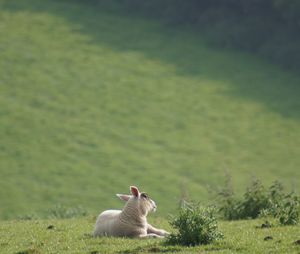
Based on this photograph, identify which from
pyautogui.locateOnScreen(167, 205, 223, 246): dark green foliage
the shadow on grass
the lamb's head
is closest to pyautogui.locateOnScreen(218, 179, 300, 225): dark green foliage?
the lamb's head

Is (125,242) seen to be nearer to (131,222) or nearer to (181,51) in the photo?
(131,222)

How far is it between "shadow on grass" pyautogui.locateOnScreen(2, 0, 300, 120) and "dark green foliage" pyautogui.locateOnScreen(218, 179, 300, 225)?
36.5 m

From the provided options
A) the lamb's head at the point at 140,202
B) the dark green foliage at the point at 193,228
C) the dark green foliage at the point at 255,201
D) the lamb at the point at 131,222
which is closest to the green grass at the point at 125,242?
the dark green foliage at the point at 193,228

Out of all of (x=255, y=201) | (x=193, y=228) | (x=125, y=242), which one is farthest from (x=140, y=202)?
(x=255, y=201)

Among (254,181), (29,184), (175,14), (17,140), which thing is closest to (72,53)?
(175,14)

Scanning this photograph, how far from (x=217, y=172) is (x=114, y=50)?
20.3 meters

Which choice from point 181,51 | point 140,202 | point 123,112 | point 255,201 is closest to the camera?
point 140,202

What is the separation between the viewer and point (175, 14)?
7506cm

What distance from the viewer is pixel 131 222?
1728 cm

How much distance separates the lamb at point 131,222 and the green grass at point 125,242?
14.9 inches

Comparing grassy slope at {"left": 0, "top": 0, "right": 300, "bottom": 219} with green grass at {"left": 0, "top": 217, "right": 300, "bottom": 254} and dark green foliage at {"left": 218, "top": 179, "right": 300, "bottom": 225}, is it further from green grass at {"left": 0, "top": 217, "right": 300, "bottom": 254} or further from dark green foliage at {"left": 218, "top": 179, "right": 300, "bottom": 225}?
green grass at {"left": 0, "top": 217, "right": 300, "bottom": 254}

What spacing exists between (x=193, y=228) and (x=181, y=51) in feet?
184

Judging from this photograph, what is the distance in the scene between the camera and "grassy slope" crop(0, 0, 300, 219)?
50.5m

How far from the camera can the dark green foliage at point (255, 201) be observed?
2152 centimetres
